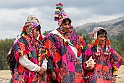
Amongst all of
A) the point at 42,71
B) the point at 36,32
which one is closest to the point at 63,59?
the point at 42,71

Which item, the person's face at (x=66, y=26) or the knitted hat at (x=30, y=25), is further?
the person's face at (x=66, y=26)

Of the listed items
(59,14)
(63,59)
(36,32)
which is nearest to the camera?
(36,32)

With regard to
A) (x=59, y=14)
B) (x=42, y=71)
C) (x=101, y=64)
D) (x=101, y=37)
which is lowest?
(x=42, y=71)

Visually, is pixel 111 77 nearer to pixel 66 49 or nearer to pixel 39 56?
pixel 66 49

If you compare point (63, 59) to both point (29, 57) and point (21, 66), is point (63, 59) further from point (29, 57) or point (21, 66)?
point (21, 66)

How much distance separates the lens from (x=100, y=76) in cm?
536

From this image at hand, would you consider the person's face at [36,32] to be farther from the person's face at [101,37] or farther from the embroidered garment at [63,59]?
the person's face at [101,37]

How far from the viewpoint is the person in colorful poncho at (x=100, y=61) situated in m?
5.34

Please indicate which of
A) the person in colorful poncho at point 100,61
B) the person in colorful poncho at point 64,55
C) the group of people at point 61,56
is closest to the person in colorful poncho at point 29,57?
the group of people at point 61,56

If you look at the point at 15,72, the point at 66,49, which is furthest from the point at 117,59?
the point at 15,72

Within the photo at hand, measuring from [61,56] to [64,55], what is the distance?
0.07 metres

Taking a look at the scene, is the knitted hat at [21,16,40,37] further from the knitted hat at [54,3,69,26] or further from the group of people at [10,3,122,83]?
the knitted hat at [54,3,69,26]

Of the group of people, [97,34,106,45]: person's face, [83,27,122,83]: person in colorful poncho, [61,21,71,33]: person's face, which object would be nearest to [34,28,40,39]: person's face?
the group of people

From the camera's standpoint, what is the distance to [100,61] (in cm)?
539
